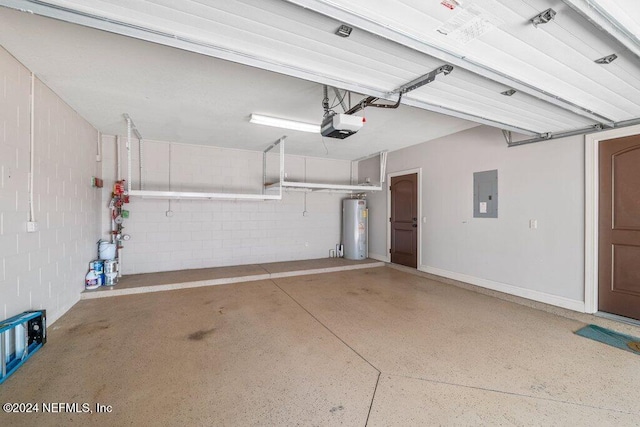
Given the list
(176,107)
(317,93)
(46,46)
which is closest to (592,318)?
(317,93)

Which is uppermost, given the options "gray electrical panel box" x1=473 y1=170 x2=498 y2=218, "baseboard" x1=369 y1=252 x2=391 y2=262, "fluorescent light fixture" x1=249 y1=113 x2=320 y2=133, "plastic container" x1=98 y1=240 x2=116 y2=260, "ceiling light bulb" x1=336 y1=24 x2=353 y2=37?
"fluorescent light fixture" x1=249 y1=113 x2=320 y2=133

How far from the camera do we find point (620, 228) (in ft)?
10.8

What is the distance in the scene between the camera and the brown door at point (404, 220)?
5.86m

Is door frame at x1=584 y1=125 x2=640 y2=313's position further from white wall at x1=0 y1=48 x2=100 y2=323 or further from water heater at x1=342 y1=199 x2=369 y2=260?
white wall at x1=0 y1=48 x2=100 y2=323

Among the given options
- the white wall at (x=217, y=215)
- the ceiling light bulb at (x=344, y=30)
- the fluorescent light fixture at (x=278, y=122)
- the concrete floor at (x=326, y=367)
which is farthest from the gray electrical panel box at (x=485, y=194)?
the ceiling light bulb at (x=344, y=30)

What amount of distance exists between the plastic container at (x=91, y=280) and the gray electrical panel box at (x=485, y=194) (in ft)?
20.0

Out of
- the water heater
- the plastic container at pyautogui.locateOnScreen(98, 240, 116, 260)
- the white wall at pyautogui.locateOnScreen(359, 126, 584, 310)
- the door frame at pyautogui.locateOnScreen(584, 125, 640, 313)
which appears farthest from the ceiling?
the water heater

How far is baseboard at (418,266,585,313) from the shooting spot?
3594 mm

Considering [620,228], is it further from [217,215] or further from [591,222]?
[217,215]

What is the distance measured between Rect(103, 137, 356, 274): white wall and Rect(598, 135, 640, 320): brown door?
4.88 m

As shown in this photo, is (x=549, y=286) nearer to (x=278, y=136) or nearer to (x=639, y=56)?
(x=639, y=56)

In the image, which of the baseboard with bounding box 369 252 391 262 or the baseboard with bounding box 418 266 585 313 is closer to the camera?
the baseboard with bounding box 418 266 585 313

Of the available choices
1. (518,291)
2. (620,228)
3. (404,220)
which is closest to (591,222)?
(620,228)

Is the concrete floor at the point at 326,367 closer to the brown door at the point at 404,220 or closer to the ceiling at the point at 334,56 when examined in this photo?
the brown door at the point at 404,220
